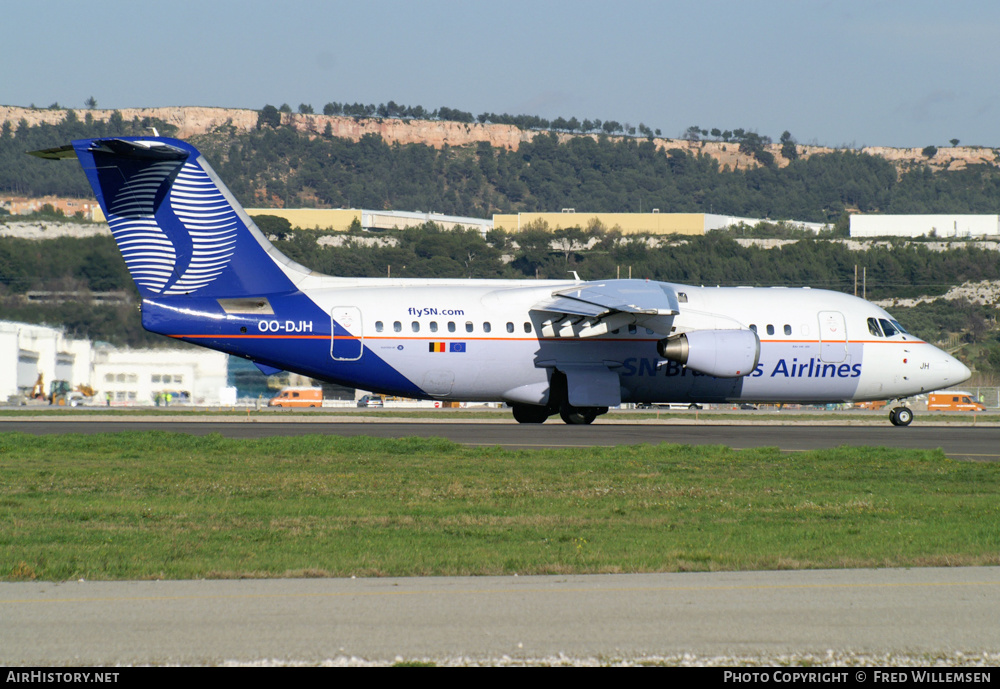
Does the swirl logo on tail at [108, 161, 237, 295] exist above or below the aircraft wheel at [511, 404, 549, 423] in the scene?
above

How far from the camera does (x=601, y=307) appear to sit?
30.9 m

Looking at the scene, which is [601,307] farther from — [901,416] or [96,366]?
[96,366]

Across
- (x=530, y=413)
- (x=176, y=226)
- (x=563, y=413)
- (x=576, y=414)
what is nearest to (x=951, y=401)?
(x=530, y=413)

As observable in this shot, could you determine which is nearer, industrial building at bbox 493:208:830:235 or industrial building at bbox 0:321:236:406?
industrial building at bbox 0:321:236:406

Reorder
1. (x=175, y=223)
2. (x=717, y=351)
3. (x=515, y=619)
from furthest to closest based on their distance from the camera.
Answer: (x=717, y=351), (x=175, y=223), (x=515, y=619)

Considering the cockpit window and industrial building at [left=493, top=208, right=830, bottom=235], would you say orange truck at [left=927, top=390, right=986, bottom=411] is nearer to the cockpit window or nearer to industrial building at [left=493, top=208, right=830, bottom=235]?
the cockpit window

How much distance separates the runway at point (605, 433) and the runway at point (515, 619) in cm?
1538

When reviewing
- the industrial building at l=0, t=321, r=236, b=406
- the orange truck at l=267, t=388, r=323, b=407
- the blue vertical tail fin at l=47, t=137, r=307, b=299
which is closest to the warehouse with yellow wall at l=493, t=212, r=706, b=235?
the orange truck at l=267, t=388, r=323, b=407

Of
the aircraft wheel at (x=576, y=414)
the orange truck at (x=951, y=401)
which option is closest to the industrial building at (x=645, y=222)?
the orange truck at (x=951, y=401)

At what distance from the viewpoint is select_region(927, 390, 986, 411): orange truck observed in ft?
224

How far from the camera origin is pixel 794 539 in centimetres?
1245

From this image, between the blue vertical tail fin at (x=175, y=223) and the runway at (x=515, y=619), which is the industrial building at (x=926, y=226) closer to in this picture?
the blue vertical tail fin at (x=175, y=223)

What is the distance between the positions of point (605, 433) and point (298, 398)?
40.5 metres

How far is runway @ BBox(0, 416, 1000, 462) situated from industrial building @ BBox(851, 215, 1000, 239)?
410ft
